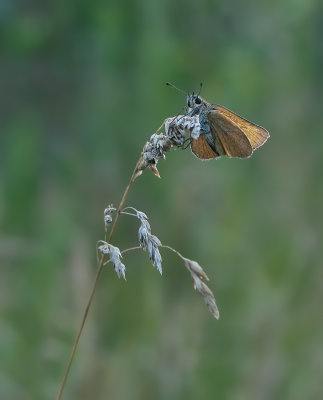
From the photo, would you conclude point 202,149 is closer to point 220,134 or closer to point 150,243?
point 220,134

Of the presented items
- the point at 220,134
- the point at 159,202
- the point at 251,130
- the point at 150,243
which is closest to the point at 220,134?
the point at 220,134

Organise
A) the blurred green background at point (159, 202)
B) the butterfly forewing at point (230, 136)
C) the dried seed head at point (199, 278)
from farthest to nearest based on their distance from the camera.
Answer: the blurred green background at point (159, 202), the butterfly forewing at point (230, 136), the dried seed head at point (199, 278)

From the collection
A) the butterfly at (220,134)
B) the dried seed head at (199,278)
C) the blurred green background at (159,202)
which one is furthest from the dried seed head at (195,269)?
the blurred green background at (159,202)

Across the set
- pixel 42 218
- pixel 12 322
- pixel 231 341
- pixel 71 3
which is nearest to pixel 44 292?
pixel 12 322

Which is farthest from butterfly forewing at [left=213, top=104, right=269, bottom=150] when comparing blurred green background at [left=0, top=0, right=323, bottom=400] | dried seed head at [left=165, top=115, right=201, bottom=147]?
blurred green background at [left=0, top=0, right=323, bottom=400]

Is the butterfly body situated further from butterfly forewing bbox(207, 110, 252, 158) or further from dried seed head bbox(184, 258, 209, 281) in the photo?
dried seed head bbox(184, 258, 209, 281)

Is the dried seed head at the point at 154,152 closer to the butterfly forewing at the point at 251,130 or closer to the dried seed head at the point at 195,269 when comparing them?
the dried seed head at the point at 195,269

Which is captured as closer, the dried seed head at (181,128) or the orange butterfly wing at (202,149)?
the dried seed head at (181,128)

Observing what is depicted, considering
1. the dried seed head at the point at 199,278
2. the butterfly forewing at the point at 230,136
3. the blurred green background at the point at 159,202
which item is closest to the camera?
the dried seed head at the point at 199,278
